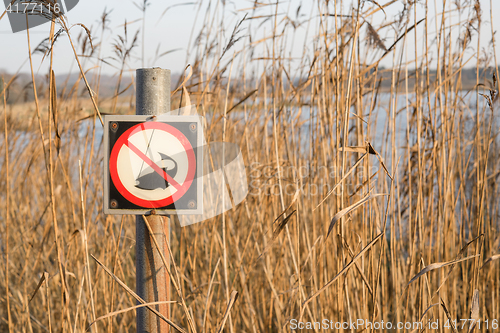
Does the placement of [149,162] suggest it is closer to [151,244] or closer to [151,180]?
[151,180]

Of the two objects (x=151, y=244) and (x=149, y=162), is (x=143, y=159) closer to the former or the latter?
(x=149, y=162)

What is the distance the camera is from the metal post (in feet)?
1.82

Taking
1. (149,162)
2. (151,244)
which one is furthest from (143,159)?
(151,244)

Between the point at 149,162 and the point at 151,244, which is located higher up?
the point at 149,162

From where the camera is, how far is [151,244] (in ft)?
1.85

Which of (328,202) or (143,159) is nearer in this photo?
(143,159)

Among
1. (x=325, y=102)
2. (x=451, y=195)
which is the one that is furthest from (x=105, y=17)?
(x=451, y=195)

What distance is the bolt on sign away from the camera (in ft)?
1.74

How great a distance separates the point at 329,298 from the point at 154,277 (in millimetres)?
426

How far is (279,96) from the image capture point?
1082 mm

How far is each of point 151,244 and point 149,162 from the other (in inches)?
5.2

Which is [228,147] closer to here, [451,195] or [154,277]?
[451,195]

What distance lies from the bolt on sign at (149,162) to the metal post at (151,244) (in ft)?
0.11

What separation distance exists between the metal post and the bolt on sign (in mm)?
32
